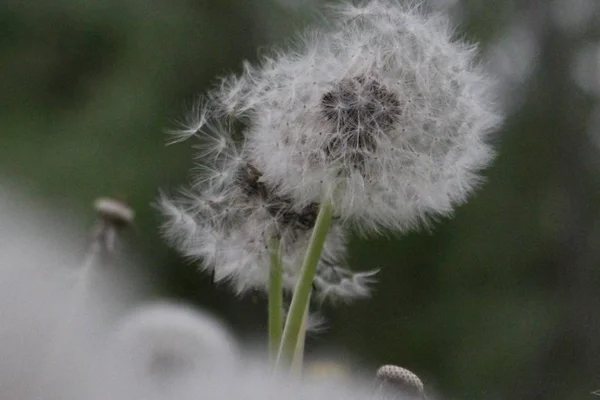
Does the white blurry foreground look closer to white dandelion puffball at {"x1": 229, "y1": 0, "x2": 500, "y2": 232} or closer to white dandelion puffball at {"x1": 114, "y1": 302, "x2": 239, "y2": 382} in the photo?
white dandelion puffball at {"x1": 114, "y1": 302, "x2": 239, "y2": 382}

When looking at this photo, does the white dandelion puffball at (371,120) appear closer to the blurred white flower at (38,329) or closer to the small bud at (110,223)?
the small bud at (110,223)

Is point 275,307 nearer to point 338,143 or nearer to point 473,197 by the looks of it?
point 338,143

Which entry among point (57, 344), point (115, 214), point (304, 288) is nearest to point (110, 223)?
point (115, 214)

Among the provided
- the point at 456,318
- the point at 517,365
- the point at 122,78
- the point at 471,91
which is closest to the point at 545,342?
the point at 517,365

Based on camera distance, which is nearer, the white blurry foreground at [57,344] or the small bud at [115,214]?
the white blurry foreground at [57,344]

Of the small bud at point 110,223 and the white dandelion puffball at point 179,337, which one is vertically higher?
the small bud at point 110,223

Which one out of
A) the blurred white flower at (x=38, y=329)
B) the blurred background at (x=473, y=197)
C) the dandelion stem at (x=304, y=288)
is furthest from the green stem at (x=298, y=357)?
the blurred background at (x=473, y=197)

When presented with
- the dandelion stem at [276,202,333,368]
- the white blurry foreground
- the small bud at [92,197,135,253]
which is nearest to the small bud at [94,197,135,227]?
the small bud at [92,197,135,253]
